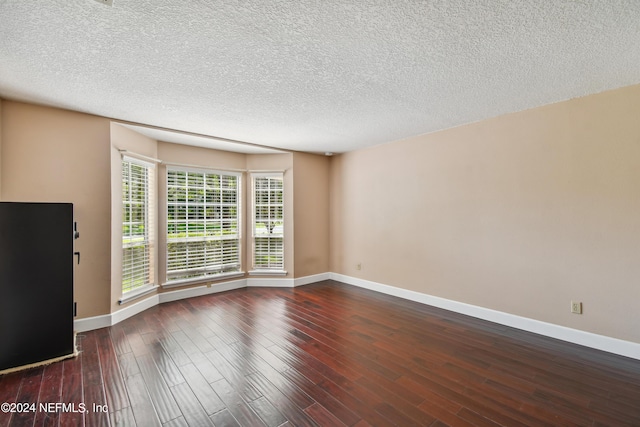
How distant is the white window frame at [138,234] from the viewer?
3.66 meters

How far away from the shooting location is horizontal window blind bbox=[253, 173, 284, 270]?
5219 mm

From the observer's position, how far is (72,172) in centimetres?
316

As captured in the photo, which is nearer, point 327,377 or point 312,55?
point 312,55

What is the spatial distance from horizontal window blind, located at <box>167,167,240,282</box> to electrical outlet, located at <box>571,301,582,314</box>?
4.87 metres

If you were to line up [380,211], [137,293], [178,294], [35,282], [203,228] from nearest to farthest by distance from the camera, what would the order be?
[35,282] < [137,293] < [178,294] < [203,228] < [380,211]

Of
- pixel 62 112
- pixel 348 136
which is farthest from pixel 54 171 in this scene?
pixel 348 136

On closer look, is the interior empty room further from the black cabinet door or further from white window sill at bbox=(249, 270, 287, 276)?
white window sill at bbox=(249, 270, 287, 276)

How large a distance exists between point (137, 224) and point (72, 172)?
3.34 ft

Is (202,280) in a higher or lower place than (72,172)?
lower

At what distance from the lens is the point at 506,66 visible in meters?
2.22

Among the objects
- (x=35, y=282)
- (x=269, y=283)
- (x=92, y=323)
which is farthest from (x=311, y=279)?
(x=35, y=282)

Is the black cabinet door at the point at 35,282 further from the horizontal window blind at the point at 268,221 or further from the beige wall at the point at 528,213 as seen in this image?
the beige wall at the point at 528,213

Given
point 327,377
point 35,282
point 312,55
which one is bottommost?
point 327,377

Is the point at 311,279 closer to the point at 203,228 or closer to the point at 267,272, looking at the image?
Result: the point at 267,272
